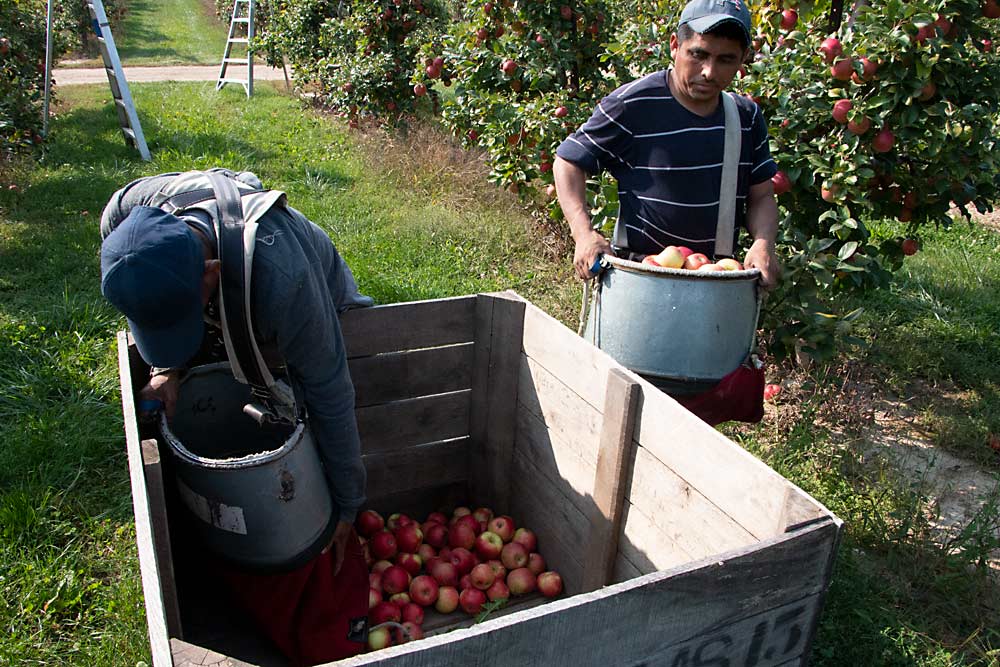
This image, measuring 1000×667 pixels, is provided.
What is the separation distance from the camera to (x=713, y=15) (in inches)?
85.0

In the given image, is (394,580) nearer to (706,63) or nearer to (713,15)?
(706,63)

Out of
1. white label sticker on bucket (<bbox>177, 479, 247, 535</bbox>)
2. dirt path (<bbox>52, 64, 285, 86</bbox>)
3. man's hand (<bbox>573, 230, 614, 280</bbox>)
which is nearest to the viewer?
white label sticker on bucket (<bbox>177, 479, 247, 535</bbox>)

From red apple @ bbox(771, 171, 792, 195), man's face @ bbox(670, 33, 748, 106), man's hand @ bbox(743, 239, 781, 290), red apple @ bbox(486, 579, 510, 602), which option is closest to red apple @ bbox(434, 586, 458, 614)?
red apple @ bbox(486, 579, 510, 602)

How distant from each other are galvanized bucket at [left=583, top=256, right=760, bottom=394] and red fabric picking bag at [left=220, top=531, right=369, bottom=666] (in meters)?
1.05

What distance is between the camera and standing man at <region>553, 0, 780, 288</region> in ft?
7.27

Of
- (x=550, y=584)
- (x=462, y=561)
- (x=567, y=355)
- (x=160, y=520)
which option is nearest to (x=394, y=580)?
(x=462, y=561)

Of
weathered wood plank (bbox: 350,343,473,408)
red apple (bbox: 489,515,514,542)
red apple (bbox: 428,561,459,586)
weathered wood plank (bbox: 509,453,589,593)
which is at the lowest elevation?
red apple (bbox: 428,561,459,586)

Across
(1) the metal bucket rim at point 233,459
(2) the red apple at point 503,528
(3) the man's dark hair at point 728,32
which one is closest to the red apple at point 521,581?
(2) the red apple at point 503,528

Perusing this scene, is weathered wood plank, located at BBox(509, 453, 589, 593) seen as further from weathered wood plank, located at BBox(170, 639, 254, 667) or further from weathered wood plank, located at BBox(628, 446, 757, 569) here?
weathered wood plank, located at BBox(170, 639, 254, 667)

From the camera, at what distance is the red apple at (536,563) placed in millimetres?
2826

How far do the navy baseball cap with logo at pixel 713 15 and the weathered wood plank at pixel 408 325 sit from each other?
1.18 m

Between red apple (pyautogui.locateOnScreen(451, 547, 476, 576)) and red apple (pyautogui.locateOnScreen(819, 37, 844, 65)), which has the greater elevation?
red apple (pyautogui.locateOnScreen(819, 37, 844, 65))

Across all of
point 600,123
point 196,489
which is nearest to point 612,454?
point 600,123

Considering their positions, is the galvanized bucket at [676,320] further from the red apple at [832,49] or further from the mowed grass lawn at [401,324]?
the red apple at [832,49]
